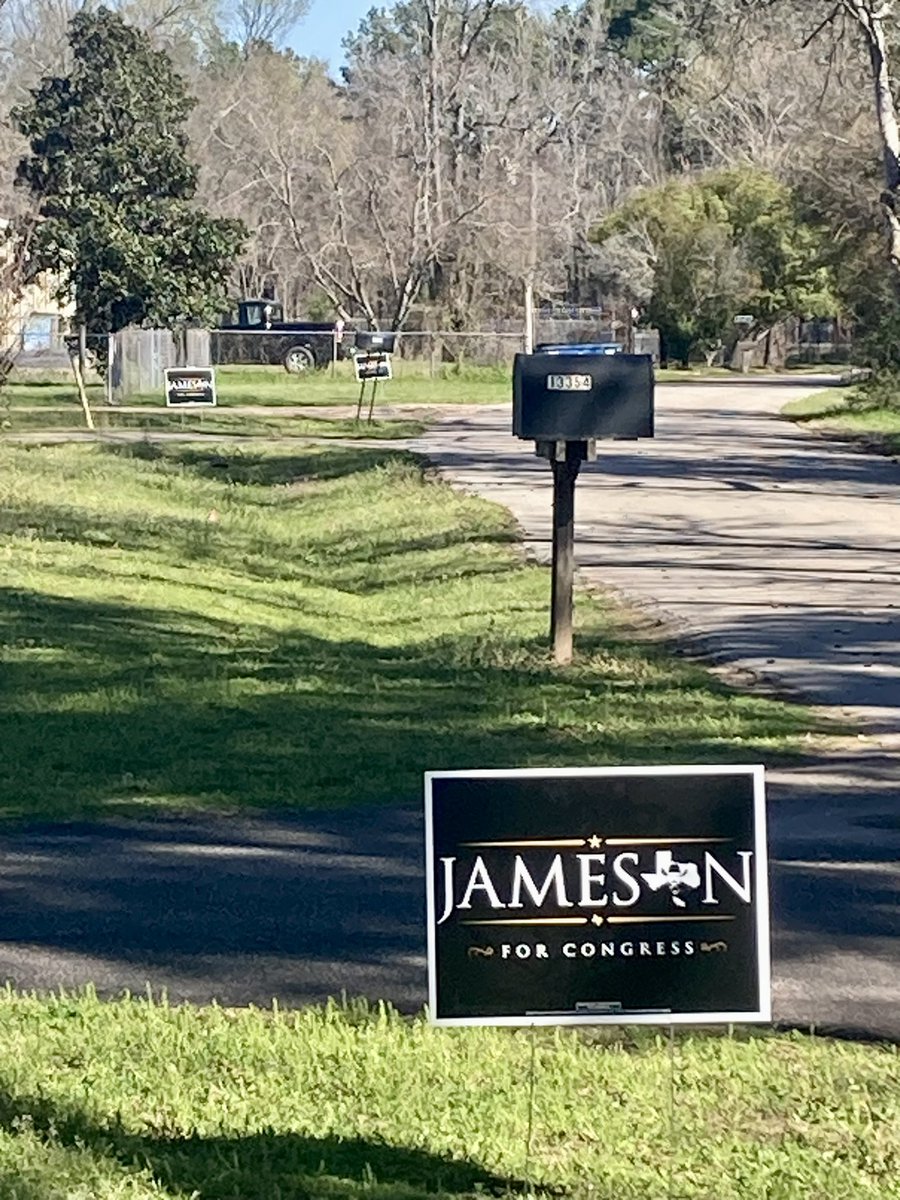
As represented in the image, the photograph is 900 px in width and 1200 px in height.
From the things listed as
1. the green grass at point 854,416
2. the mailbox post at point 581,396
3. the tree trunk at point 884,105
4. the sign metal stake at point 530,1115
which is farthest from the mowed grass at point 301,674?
the green grass at point 854,416

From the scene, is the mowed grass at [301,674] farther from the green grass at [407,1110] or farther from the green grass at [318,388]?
the green grass at [318,388]

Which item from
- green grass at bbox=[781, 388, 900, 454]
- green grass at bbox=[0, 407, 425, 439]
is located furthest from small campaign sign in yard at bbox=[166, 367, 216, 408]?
green grass at bbox=[781, 388, 900, 454]

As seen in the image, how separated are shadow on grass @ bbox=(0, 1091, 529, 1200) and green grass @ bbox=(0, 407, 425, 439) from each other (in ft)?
122

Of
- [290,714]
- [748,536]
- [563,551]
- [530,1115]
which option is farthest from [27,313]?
[530,1115]

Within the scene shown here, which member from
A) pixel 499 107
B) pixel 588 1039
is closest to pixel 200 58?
pixel 499 107

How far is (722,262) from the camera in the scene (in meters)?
75.3

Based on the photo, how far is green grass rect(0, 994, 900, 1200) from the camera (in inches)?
197

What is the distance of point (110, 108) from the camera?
188 feet

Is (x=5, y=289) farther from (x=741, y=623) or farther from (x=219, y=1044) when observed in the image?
(x=219, y=1044)

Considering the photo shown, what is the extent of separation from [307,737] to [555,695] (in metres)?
2.21

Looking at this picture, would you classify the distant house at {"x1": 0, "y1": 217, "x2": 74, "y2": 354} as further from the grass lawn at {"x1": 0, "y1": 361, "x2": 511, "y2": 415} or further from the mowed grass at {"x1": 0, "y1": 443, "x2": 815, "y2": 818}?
the mowed grass at {"x1": 0, "y1": 443, "x2": 815, "y2": 818}

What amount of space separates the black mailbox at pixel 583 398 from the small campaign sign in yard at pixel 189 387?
31755 millimetres

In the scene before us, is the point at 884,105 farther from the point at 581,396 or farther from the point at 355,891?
the point at 355,891

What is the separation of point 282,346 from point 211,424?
22807mm
